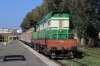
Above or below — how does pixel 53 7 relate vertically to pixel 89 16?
above

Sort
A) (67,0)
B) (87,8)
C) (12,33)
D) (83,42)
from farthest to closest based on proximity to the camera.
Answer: (12,33)
(83,42)
(67,0)
(87,8)

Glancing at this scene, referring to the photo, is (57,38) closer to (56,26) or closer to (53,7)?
(56,26)

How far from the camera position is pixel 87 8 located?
3434 cm

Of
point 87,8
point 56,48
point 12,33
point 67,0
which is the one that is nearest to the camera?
point 56,48

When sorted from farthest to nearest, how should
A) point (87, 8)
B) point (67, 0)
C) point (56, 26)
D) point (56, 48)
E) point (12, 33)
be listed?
point (12, 33) < point (67, 0) < point (87, 8) < point (56, 26) < point (56, 48)

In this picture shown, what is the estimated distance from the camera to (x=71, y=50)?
18859 millimetres

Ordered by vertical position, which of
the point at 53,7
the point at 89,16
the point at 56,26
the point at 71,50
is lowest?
the point at 71,50

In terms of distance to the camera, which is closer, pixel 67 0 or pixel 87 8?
pixel 87 8

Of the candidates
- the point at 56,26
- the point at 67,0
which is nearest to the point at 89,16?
the point at 67,0

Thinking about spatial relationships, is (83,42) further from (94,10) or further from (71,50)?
(71,50)

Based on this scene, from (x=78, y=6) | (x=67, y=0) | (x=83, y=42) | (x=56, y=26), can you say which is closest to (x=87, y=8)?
(x=78, y=6)

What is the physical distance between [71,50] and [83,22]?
1689 cm

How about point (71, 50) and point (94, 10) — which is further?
point (94, 10)

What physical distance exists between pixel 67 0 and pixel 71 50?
20802mm
